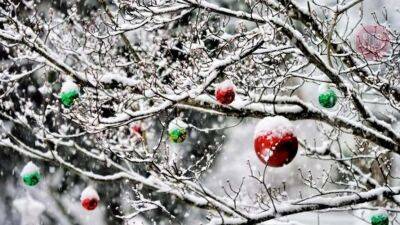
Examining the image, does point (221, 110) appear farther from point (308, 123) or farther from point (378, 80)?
point (308, 123)

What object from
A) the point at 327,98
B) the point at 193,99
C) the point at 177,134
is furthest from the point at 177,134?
the point at 327,98

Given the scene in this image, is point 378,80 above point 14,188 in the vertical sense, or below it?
below

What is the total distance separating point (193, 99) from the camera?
430cm

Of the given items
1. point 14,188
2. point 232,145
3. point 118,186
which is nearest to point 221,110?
point 118,186

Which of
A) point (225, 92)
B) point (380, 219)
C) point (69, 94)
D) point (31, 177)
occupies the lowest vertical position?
point (380, 219)

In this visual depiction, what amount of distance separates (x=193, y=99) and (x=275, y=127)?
1107mm

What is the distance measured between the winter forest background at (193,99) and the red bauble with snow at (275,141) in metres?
0.53

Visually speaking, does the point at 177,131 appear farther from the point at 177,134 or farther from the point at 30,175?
the point at 30,175

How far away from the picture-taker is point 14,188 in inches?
452

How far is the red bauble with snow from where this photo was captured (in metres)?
3.33

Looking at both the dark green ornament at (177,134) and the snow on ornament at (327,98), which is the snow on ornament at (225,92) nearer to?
the snow on ornament at (327,98)

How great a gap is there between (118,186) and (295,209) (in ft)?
22.0

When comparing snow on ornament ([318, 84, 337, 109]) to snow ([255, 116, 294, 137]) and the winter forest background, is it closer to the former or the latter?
the winter forest background

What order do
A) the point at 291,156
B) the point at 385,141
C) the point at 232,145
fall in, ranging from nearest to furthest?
the point at 291,156
the point at 385,141
the point at 232,145
